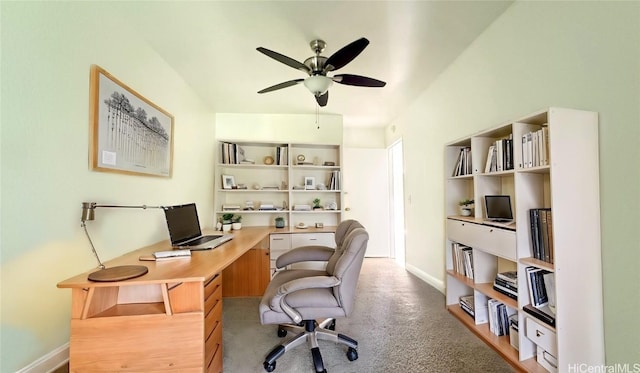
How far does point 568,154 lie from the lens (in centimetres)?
131

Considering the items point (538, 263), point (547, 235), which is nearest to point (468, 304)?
point (538, 263)

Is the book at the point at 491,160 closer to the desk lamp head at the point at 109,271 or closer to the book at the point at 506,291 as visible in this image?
the book at the point at 506,291

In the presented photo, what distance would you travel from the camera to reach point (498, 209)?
188 cm

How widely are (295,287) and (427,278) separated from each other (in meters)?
2.25

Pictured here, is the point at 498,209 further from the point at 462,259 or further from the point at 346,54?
Result: the point at 346,54

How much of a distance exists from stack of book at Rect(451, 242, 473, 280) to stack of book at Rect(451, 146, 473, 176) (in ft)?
2.18

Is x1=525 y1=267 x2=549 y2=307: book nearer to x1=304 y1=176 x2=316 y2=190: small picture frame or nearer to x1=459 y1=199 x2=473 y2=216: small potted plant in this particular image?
x1=459 y1=199 x2=473 y2=216: small potted plant

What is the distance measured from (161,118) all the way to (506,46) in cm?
289

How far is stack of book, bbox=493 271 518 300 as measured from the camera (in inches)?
65.6

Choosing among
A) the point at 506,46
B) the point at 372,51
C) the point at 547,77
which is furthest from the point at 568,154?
the point at 372,51

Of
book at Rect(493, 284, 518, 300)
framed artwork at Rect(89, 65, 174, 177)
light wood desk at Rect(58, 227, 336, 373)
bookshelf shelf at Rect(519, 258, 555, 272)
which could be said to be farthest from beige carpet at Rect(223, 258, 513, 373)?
framed artwork at Rect(89, 65, 174, 177)

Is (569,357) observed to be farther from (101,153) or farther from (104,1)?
(104,1)

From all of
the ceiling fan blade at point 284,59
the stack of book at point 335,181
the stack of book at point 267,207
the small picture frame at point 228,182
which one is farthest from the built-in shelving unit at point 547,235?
the small picture frame at point 228,182

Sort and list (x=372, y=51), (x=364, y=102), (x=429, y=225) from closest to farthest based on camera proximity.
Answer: (x=372, y=51) < (x=429, y=225) < (x=364, y=102)
